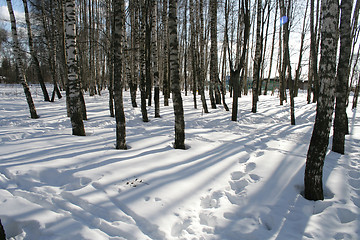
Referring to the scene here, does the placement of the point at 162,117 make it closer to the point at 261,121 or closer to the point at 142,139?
the point at 142,139

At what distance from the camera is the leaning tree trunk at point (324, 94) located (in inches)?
108

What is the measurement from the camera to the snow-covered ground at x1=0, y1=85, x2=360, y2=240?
2.22 meters

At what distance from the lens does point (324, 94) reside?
2822mm

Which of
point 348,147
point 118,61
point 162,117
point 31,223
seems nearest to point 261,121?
point 348,147

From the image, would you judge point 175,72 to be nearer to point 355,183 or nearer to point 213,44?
point 355,183

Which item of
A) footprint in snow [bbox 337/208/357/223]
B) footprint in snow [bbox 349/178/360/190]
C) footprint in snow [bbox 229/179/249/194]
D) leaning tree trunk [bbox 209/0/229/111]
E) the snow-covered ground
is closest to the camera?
the snow-covered ground

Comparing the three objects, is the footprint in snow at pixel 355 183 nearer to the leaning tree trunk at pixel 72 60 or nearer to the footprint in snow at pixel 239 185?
the footprint in snow at pixel 239 185

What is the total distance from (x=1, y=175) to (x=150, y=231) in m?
2.66

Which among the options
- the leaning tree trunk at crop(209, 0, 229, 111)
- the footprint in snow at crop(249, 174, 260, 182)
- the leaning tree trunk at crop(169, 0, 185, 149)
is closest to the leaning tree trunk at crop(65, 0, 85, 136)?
the leaning tree trunk at crop(169, 0, 185, 149)

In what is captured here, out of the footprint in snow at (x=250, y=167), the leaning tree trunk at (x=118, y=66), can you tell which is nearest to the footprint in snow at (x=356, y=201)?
the footprint in snow at (x=250, y=167)

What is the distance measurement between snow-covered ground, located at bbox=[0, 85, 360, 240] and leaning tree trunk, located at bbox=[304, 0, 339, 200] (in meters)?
0.41

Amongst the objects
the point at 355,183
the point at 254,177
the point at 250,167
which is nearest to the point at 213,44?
the point at 250,167

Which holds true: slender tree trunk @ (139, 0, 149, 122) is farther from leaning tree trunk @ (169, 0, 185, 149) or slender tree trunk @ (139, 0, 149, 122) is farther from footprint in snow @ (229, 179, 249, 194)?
footprint in snow @ (229, 179, 249, 194)

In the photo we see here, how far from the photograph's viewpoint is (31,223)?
2041mm
